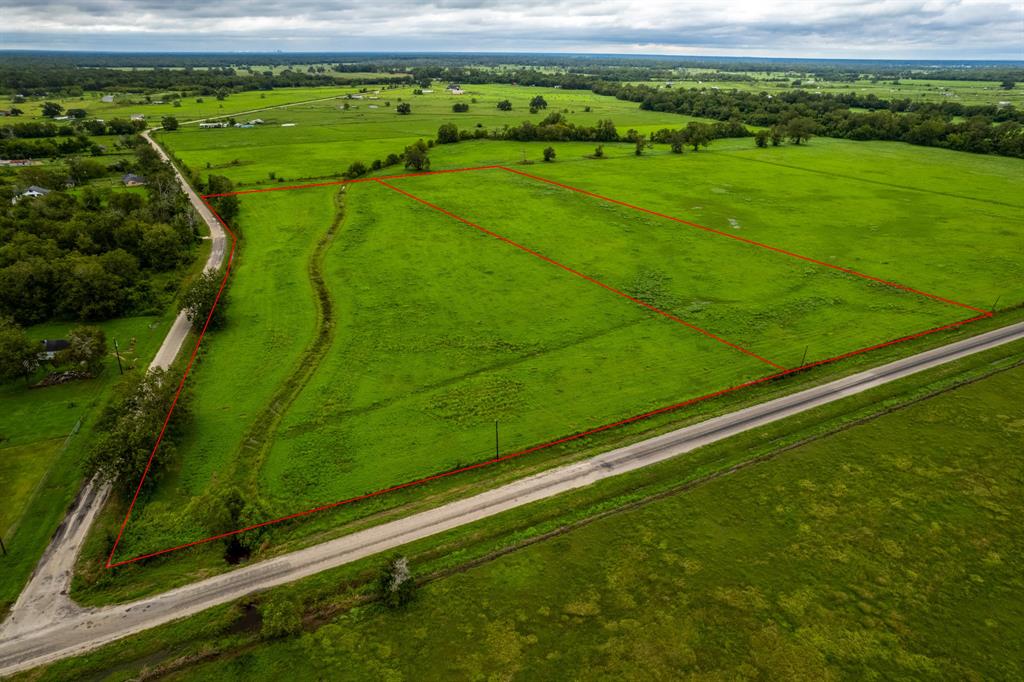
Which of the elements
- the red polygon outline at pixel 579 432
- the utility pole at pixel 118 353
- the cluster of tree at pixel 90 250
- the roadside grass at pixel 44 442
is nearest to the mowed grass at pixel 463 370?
the red polygon outline at pixel 579 432

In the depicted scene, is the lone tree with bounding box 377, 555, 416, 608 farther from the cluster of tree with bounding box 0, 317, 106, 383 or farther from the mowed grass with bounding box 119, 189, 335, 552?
the cluster of tree with bounding box 0, 317, 106, 383

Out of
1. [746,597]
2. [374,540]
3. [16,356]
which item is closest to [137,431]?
[374,540]

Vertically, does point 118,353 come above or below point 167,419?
below

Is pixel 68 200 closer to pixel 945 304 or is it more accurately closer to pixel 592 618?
pixel 592 618

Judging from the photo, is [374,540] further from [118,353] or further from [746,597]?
[118,353]

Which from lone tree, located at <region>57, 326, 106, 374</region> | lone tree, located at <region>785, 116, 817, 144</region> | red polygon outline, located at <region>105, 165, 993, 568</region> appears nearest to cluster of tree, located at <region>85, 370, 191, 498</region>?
red polygon outline, located at <region>105, 165, 993, 568</region>

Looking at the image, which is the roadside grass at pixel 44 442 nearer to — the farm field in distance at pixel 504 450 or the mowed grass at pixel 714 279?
the farm field in distance at pixel 504 450

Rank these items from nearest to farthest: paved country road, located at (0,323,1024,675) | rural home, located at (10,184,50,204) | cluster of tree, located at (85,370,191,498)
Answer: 1. paved country road, located at (0,323,1024,675)
2. cluster of tree, located at (85,370,191,498)
3. rural home, located at (10,184,50,204)
